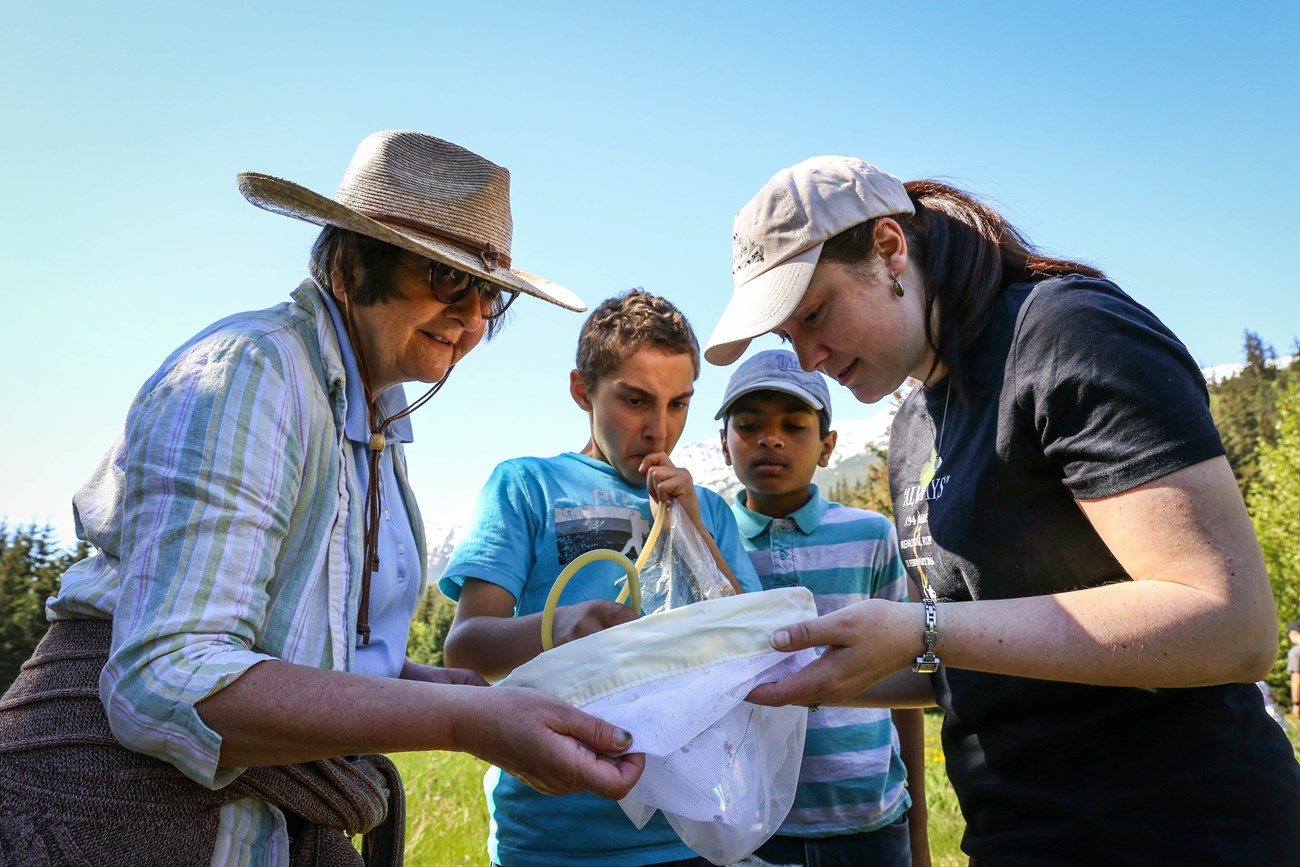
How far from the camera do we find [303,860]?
75.0 inches

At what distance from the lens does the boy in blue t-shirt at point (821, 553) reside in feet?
11.3

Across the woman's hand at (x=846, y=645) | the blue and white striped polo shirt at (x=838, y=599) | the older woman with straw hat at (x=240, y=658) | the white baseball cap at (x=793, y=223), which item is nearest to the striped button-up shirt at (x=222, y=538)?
the older woman with straw hat at (x=240, y=658)

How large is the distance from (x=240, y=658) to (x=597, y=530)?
63.1 inches

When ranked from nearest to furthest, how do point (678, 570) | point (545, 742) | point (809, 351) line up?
1. point (545, 742)
2. point (809, 351)
3. point (678, 570)

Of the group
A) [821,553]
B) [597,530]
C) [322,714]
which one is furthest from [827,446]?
[322,714]

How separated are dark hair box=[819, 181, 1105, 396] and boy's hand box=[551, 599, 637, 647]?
3.26 feet

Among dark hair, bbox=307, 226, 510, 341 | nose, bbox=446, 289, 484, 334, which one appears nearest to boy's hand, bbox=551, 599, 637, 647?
nose, bbox=446, 289, 484, 334

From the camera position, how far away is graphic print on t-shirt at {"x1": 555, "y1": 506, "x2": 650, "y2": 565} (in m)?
3.05

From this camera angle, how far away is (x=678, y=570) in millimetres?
2936

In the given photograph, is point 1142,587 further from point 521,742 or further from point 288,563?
point 288,563

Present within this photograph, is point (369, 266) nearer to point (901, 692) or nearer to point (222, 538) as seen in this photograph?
point (222, 538)

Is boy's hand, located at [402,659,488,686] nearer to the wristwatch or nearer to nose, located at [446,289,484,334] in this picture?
nose, located at [446,289,484,334]

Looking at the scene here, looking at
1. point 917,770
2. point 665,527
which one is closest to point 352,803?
point 665,527

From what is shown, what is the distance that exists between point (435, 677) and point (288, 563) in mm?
781
